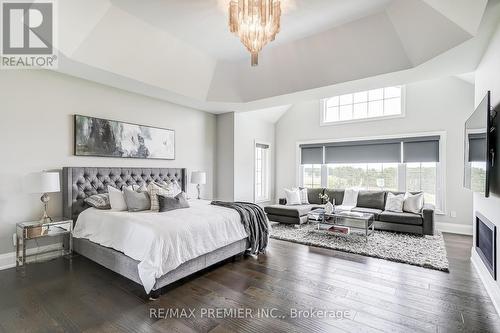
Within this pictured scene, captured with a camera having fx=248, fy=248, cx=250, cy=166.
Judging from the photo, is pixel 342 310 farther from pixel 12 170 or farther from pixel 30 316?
pixel 12 170

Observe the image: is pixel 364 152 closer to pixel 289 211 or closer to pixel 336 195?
pixel 336 195

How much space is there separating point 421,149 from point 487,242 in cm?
320

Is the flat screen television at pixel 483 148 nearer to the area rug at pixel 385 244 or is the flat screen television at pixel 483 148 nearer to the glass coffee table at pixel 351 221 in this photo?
the area rug at pixel 385 244

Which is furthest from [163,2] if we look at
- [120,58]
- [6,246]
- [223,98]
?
[6,246]

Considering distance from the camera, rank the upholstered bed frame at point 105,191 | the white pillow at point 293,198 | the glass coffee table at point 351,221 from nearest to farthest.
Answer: the upholstered bed frame at point 105,191 < the glass coffee table at point 351,221 < the white pillow at point 293,198

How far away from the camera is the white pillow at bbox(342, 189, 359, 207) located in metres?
5.90

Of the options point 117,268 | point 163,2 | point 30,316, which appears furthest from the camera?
point 163,2

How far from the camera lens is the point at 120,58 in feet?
11.7

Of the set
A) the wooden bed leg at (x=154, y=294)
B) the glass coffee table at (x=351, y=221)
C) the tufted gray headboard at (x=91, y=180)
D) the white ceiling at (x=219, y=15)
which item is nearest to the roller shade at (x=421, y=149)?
the glass coffee table at (x=351, y=221)

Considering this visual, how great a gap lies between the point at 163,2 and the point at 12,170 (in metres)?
2.92

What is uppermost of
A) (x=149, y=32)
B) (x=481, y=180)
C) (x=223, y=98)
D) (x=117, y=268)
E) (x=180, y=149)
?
(x=149, y=32)

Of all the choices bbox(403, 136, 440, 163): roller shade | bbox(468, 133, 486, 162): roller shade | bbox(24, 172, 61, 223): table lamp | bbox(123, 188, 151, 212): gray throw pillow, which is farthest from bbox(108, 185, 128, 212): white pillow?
bbox(403, 136, 440, 163): roller shade

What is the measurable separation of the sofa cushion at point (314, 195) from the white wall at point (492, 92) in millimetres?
3416

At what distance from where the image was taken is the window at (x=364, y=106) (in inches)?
233
